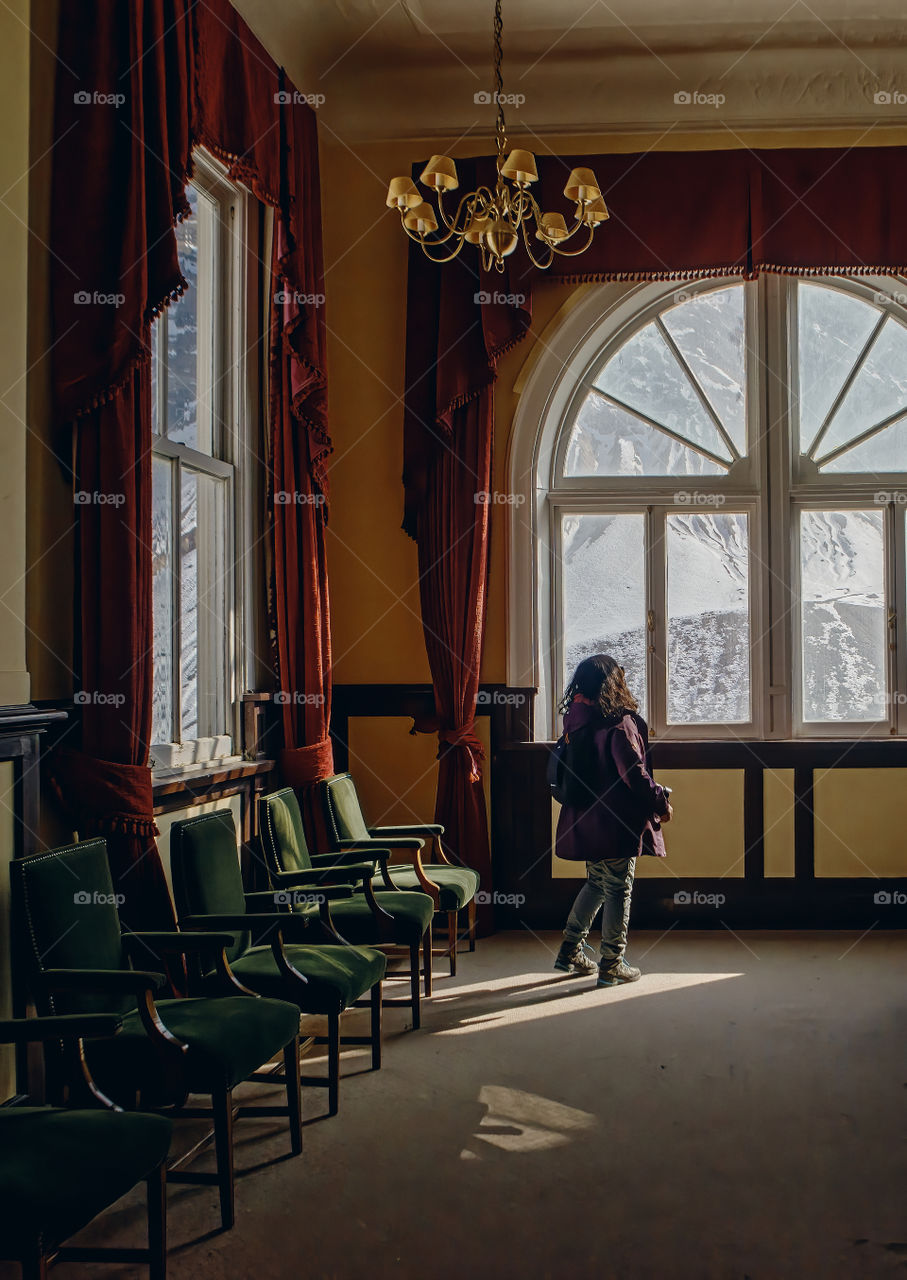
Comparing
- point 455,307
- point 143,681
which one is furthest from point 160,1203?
point 455,307

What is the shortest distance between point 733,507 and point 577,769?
2.01m

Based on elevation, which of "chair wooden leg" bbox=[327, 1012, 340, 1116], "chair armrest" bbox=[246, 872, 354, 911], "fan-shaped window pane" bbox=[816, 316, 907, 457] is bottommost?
"chair wooden leg" bbox=[327, 1012, 340, 1116]

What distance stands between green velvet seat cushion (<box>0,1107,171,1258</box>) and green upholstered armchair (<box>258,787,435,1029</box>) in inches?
61.6

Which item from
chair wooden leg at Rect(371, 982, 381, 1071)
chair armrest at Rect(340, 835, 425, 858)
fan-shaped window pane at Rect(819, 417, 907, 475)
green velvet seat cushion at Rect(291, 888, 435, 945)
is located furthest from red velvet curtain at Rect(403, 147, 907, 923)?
chair wooden leg at Rect(371, 982, 381, 1071)

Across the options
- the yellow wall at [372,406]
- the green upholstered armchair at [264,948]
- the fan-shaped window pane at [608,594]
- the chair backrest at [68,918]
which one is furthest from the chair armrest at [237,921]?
the fan-shaped window pane at [608,594]

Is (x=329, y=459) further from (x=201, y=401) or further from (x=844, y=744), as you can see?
(x=844, y=744)

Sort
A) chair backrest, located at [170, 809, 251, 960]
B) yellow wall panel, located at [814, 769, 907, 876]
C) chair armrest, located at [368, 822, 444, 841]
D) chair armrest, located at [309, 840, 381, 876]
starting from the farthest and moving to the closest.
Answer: yellow wall panel, located at [814, 769, 907, 876], chair armrest, located at [368, 822, 444, 841], chair armrest, located at [309, 840, 381, 876], chair backrest, located at [170, 809, 251, 960]

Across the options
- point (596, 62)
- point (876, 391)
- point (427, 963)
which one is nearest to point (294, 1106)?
point (427, 963)

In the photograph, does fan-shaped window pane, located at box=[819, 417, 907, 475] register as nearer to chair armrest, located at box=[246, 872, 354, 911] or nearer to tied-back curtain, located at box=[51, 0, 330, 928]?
chair armrest, located at box=[246, 872, 354, 911]

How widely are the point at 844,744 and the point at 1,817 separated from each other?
4118 millimetres

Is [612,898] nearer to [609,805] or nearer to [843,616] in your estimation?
[609,805]

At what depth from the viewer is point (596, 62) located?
17.4 ft

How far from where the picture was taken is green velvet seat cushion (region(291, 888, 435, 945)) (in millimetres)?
3893

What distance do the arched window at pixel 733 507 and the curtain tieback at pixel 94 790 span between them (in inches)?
112
